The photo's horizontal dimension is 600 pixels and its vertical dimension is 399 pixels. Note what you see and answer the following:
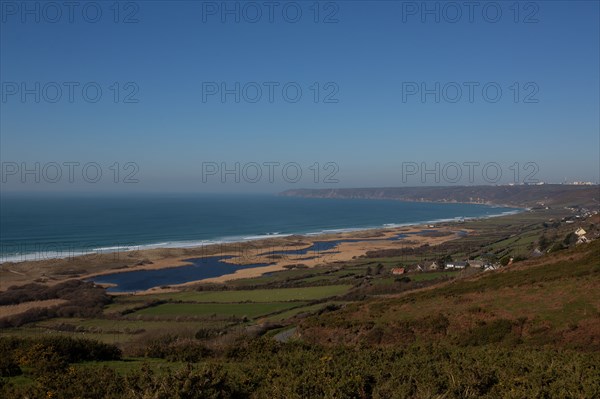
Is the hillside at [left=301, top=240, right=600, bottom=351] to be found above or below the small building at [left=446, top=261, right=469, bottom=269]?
above

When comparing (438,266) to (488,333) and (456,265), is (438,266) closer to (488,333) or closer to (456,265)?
(456,265)

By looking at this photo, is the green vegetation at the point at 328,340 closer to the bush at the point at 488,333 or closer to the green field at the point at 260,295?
the bush at the point at 488,333

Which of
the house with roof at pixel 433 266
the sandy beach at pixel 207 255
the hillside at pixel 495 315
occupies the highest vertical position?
the hillside at pixel 495 315

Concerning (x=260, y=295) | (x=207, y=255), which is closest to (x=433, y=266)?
(x=260, y=295)

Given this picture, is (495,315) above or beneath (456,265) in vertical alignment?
above

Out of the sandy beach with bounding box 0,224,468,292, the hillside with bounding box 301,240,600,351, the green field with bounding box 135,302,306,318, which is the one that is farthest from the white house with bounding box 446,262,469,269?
the green field with bounding box 135,302,306,318

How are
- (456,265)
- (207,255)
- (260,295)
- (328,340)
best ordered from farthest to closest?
(207,255)
(456,265)
(260,295)
(328,340)

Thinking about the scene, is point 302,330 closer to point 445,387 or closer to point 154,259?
point 445,387

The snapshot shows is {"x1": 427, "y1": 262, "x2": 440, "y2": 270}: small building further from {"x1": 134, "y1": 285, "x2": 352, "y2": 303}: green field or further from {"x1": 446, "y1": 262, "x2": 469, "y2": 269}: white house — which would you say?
{"x1": 134, "y1": 285, "x2": 352, "y2": 303}: green field

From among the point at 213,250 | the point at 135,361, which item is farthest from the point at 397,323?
the point at 213,250

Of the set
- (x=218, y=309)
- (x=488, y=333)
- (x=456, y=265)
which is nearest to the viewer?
(x=488, y=333)

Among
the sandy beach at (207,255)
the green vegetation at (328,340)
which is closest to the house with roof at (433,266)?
the green vegetation at (328,340)
